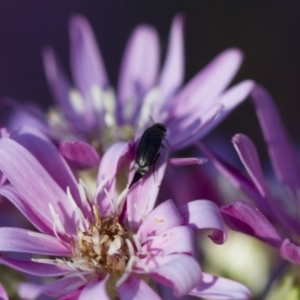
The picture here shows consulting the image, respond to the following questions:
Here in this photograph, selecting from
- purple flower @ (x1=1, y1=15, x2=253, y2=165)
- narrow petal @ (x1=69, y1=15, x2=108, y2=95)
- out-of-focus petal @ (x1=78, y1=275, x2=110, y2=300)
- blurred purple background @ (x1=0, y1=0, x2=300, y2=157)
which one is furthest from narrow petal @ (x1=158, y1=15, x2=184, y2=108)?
blurred purple background @ (x1=0, y1=0, x2=300, y2=157)

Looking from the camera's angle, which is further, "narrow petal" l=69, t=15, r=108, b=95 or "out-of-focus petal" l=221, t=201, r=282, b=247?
"narrow petal" l=69, t=15, r=108, b=95

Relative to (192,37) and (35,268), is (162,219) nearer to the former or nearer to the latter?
(35,268)

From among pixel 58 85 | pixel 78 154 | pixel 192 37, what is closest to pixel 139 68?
pixel 58 85

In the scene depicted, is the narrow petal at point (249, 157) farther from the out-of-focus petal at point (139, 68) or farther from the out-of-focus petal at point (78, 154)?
the out-of-focus petal at point (139, 68)

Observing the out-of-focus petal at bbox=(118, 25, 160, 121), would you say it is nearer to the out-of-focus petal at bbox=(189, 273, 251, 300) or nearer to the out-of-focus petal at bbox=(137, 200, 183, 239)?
the out-of-focus petal at bbox=(137, 200, 183, 239)

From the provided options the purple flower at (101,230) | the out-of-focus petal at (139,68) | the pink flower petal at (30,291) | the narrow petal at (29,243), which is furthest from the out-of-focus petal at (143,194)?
the out-of-focus petal at (139,68)

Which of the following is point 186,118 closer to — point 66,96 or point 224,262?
point 224,262
